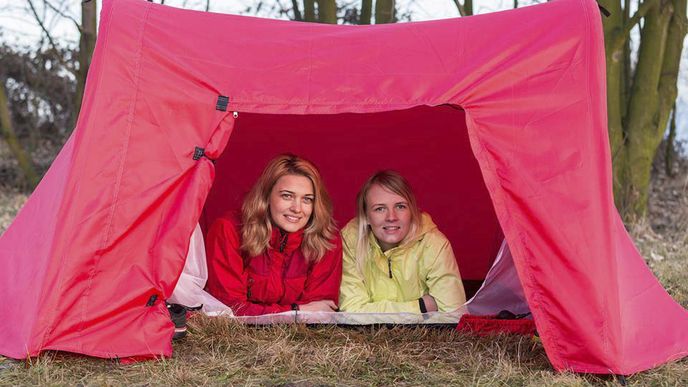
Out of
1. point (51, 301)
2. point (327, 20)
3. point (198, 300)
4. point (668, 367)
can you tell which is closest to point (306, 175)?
point (198, 300)

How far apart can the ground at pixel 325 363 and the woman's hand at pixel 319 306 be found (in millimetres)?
146

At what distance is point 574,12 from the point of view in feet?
10.3

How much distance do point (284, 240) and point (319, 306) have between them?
13.6 inches

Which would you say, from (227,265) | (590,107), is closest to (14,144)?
(227,265)

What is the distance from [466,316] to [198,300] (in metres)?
1.22

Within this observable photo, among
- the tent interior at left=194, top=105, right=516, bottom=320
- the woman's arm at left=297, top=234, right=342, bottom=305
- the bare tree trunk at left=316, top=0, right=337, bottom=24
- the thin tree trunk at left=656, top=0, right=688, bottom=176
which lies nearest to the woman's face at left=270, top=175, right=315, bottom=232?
the woman's arm at left=297, top=234, right=342, bottom=305

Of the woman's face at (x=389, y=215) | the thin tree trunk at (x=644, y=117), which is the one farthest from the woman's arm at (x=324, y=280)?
the thin tree trunk at (x=644, y=117)

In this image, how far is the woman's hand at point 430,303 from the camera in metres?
3.75

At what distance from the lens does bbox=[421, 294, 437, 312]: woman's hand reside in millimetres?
3754

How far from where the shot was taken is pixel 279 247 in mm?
3828

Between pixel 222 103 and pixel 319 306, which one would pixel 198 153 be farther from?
pixel 319 306

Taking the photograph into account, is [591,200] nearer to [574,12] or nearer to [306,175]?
[574,12]

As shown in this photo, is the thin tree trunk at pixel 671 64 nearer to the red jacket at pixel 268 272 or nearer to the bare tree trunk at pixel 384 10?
the bare tree trunk at pixel 384 10

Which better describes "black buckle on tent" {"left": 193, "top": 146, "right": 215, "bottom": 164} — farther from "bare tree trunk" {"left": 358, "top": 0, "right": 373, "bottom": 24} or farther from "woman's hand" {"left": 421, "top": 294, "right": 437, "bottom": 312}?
"bare tree trunk" {"left": 358, "top": 0, "right": 373, "bottom": 24}
